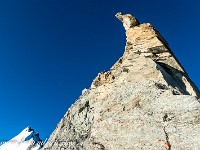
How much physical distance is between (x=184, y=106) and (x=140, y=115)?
17.6ft

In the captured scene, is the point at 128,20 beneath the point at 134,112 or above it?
above

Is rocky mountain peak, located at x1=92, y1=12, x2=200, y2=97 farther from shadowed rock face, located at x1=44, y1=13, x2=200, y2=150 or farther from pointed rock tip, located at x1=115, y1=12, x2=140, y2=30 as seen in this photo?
shadowed rock face, located at x1=44, y1=13, x2=200, y2=150

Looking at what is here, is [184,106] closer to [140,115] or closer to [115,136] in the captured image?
[140,115]

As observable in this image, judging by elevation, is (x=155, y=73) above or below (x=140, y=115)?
above

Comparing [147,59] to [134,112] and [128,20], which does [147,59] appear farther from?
[128,20]

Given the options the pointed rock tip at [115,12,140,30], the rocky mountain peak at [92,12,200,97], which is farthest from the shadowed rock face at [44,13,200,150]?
the pointed rock tip at [115,12,140,30]

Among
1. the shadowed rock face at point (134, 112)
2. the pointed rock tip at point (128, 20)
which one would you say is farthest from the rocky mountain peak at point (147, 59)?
the shadowed rock face at point (134, 112)

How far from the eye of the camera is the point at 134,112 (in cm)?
3719

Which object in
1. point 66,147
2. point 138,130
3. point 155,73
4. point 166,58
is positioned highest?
point 166,58

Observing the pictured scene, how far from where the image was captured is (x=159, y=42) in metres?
58.2

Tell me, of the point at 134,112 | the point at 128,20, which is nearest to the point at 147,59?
the point at 134,112

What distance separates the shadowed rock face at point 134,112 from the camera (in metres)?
33.0

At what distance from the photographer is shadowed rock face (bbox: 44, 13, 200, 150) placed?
32969 mm

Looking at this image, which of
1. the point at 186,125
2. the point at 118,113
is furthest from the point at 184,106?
the point at 118,113
